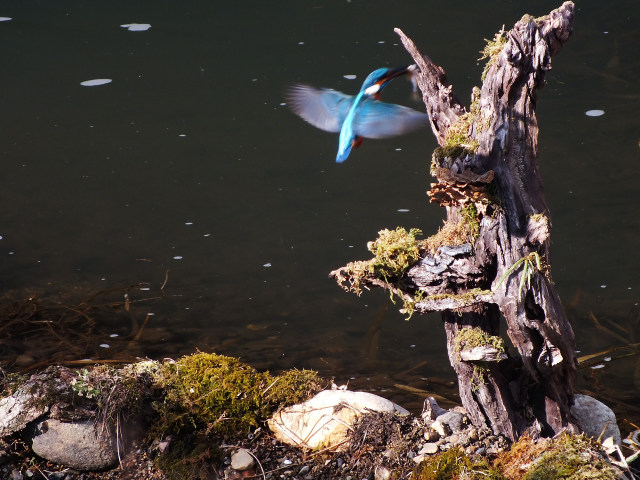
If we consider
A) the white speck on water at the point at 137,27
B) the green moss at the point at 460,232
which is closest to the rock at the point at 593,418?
the green moss at the point at 460,232

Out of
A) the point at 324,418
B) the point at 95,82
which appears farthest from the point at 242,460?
the point at 95,82

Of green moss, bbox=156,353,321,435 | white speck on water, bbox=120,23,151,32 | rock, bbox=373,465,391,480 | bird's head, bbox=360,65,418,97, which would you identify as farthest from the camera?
white speck on water, bbox=120,23,151,32

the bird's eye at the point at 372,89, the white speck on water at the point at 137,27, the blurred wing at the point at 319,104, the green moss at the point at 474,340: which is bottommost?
the white speck on water at the point at 137,27

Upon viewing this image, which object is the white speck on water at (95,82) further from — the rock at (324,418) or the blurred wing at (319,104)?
the rock at (324,418)

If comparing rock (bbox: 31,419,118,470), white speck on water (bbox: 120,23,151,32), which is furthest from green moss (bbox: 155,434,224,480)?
white speck on water (bbox: 120,23,151,32)

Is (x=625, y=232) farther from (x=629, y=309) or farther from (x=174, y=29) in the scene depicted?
(x=174, y=29)

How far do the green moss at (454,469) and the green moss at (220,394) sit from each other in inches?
21.3

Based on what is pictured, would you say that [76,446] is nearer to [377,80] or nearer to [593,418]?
[377,80]

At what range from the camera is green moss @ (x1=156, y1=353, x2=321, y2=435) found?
2105 mm

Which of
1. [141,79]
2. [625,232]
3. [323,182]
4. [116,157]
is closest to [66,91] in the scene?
[141,79]

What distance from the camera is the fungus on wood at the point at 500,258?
71.0 inches

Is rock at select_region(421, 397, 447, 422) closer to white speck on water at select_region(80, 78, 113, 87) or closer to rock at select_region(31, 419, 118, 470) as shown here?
rock at select_region(31, 419, 118, 470)

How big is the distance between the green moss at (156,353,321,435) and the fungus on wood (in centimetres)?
49

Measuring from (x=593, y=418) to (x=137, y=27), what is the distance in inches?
233
